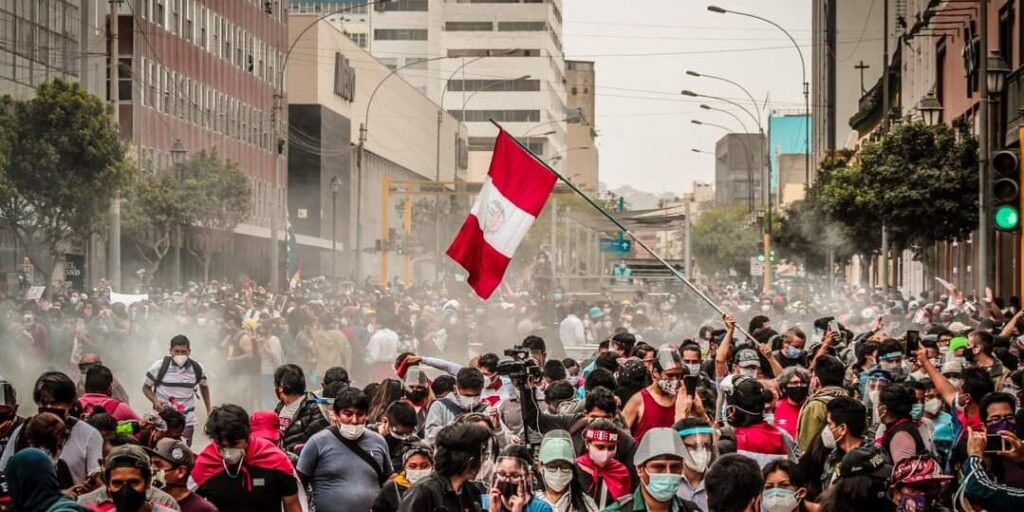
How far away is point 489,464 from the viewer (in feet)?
27.9

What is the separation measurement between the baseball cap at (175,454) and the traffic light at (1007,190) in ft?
30.4

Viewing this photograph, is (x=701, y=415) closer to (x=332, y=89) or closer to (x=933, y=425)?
(x=933, y=425)

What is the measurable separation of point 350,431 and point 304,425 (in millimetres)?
1545

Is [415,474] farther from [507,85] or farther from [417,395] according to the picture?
[507,85]

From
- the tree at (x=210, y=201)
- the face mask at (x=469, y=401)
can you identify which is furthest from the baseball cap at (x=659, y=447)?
the tree at (x=210, y=201)

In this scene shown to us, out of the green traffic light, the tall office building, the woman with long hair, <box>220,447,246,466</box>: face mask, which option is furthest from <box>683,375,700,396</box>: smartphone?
the tall office building

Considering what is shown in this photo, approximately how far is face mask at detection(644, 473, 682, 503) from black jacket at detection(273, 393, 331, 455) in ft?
14.3

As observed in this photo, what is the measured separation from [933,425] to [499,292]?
40.2m

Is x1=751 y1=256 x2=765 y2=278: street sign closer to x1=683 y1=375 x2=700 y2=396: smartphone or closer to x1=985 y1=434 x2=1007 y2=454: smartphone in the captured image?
x1=683 y1=375 x2=700 y2=396: smartphone

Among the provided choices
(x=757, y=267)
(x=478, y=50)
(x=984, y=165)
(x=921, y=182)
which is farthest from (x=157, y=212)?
(x=478, y=50)

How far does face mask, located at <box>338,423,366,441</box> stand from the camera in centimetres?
998

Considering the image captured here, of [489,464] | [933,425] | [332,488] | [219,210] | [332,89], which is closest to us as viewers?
[489,464]

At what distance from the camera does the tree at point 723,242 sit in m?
148

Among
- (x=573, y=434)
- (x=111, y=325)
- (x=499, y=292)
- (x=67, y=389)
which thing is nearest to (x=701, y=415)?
(x=573, y=434)
